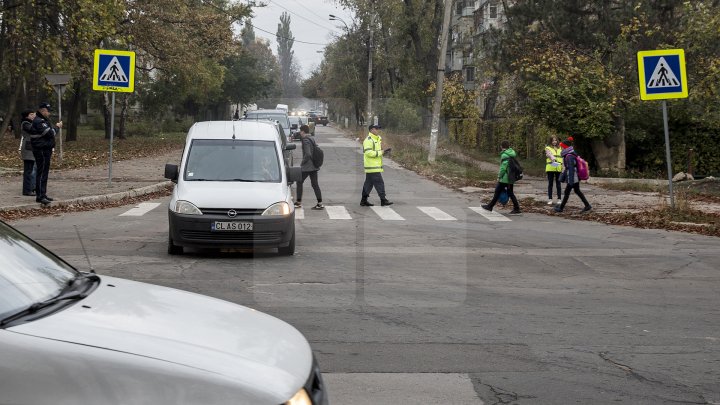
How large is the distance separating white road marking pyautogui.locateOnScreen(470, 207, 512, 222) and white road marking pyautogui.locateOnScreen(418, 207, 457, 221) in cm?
78

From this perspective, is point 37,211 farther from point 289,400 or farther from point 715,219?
point 289,400

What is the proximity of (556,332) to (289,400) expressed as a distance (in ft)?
16.4

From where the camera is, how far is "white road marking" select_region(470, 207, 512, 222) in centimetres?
1902

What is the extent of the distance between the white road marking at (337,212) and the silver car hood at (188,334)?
46.6 ft

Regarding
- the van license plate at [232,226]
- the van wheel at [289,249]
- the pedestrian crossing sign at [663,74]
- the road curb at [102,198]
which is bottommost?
the van wheel at [289,249]

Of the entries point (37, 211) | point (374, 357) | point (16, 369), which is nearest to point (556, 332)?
point (374, 357)

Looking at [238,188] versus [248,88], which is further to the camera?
[248,88]

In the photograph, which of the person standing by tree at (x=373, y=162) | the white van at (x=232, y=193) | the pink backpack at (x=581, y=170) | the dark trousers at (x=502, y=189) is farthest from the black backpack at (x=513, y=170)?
the white van at (x=232, y=193)

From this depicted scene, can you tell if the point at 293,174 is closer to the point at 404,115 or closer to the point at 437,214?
the point at 437,214

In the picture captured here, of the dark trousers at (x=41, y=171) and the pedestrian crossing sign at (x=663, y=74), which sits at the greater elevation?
the pedestrian crossing sign at (x=663, y=74)

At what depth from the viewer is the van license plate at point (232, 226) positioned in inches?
492

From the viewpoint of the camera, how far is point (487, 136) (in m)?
46.0

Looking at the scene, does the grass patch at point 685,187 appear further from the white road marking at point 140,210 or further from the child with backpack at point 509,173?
the white road marking at point 140,210

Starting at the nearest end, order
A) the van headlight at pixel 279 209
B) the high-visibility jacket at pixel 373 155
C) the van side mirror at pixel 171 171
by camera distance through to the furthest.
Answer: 1. the van headlight at pixel 279 209
2. the van side mirror at pixel 171 171
3. the high-visibility jacket at pixel 373 155
